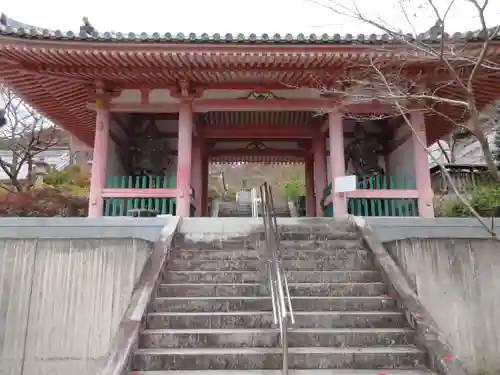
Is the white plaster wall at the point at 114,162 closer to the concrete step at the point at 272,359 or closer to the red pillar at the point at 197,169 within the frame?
the red pillar at the point at 197,169

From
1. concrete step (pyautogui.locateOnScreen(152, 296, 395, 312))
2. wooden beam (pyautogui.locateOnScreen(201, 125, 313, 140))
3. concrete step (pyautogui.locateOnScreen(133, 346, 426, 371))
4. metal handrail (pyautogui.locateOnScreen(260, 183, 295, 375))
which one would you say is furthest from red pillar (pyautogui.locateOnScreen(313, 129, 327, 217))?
concrete step (pyautogui.locateOnScreen(133, 346, 426, 371))

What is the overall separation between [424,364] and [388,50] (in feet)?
16.4

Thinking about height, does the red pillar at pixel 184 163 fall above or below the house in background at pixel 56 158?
below

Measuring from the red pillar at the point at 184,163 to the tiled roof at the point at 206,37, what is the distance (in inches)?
69.7

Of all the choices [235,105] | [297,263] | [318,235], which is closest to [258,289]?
[297,263]

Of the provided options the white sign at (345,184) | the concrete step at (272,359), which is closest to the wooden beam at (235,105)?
the white sign at (345,184)

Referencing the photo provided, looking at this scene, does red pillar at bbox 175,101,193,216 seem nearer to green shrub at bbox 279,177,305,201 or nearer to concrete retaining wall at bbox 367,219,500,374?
concrete retaining wall at bbox 367,219,500,374

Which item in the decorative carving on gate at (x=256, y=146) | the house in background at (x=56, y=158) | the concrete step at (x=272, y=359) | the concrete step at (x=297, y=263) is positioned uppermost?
the house in background at (x=56, y=158)

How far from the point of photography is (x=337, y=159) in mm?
8250

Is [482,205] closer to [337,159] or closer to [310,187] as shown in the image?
[337,159]

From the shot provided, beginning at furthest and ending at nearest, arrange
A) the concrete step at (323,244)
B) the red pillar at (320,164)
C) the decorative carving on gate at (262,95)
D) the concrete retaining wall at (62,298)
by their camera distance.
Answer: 1. the red pillar at (320,164)
2. the decorative carving on gate at (262,95)
3. the concrete step at (323,244)
4. the concrete retaining wall at (62,298)

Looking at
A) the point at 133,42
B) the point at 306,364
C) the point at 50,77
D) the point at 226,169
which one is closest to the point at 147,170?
the point at 50,77

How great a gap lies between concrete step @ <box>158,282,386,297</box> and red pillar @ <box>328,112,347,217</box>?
2.78 metres

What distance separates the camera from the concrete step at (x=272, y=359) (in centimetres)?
405
